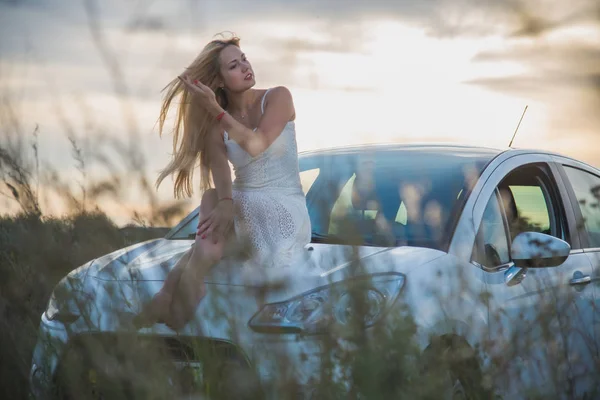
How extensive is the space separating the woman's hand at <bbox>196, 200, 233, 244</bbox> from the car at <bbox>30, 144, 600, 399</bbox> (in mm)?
195

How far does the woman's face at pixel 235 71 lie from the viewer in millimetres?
5500

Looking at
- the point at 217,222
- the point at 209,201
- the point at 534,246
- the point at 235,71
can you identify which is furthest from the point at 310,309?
the point at 235,71

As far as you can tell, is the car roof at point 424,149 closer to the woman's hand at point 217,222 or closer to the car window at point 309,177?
the car window at point 309,177

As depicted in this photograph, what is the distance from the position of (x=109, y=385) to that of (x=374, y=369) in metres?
0.87

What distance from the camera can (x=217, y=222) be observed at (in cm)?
465

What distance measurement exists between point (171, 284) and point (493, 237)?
6.93ft

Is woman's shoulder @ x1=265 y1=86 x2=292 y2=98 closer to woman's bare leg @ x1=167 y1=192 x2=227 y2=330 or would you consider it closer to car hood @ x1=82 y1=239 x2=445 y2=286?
car hood @ x1=82 y1=239 x2=445 y2=286

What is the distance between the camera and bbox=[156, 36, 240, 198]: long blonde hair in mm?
4844

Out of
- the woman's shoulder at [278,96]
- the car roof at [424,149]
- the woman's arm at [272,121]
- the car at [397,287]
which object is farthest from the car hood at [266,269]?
the car roof at [424,149]

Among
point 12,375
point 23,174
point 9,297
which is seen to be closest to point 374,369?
point 23,174

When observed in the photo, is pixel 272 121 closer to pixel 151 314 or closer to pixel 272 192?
pixel 272 192

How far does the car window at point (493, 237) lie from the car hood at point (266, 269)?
1.30ft

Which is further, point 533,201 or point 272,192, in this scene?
point 533,201

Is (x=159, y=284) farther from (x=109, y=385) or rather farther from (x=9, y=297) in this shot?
(x=109, y=385)
